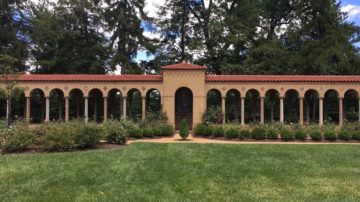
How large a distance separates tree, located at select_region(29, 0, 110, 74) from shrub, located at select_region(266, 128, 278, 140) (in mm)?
23762

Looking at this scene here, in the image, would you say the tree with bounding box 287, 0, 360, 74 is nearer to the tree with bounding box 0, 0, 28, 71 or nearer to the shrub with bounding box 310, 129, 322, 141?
the shrub with bounding box 310, 129, 322, 141

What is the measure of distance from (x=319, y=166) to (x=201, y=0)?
3433cm

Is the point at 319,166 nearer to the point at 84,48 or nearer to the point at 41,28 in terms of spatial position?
the point at 84,48

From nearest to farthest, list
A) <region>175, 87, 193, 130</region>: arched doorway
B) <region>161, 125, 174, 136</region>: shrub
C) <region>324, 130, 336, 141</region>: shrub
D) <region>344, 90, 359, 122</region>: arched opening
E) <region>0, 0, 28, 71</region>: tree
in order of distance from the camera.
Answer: <region>324, 130, 336, 141</region>: shrub, <region>161, 125, 174, 136</region>: shrub, <region>175, 87, 193, 130</region>: arched doorway, <region>344, 90, 359, 122</region>: arched opening, <region>0, 0, 28, 71</region>: tree

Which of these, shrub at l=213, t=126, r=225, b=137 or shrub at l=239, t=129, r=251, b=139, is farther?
shrub at l=213, t=126, r=225, b=137

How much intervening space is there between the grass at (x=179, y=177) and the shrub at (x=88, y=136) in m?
1.53

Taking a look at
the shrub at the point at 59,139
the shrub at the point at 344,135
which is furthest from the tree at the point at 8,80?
the shrub at the point at 344,135

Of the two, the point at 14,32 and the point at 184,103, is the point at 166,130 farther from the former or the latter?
the point at 14,32

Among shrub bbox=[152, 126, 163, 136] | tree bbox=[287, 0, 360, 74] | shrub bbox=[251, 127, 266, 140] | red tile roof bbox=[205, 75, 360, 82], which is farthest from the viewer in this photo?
tree bbox=[287, 0, 360, 74]

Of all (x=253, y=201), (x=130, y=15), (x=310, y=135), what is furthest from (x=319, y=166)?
(x=130, y=15)

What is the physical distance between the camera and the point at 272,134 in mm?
17594

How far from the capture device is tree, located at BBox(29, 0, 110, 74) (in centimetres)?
3475

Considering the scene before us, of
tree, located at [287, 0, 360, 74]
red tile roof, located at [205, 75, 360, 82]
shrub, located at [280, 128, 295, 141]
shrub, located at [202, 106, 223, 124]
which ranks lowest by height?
shrub, located at [280, 128, 295, 141]

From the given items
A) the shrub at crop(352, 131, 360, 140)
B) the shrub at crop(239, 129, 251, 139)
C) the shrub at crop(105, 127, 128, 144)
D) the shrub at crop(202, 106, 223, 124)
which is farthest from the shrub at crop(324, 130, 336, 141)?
the shrub at crop(105, 127, 128, 144)
